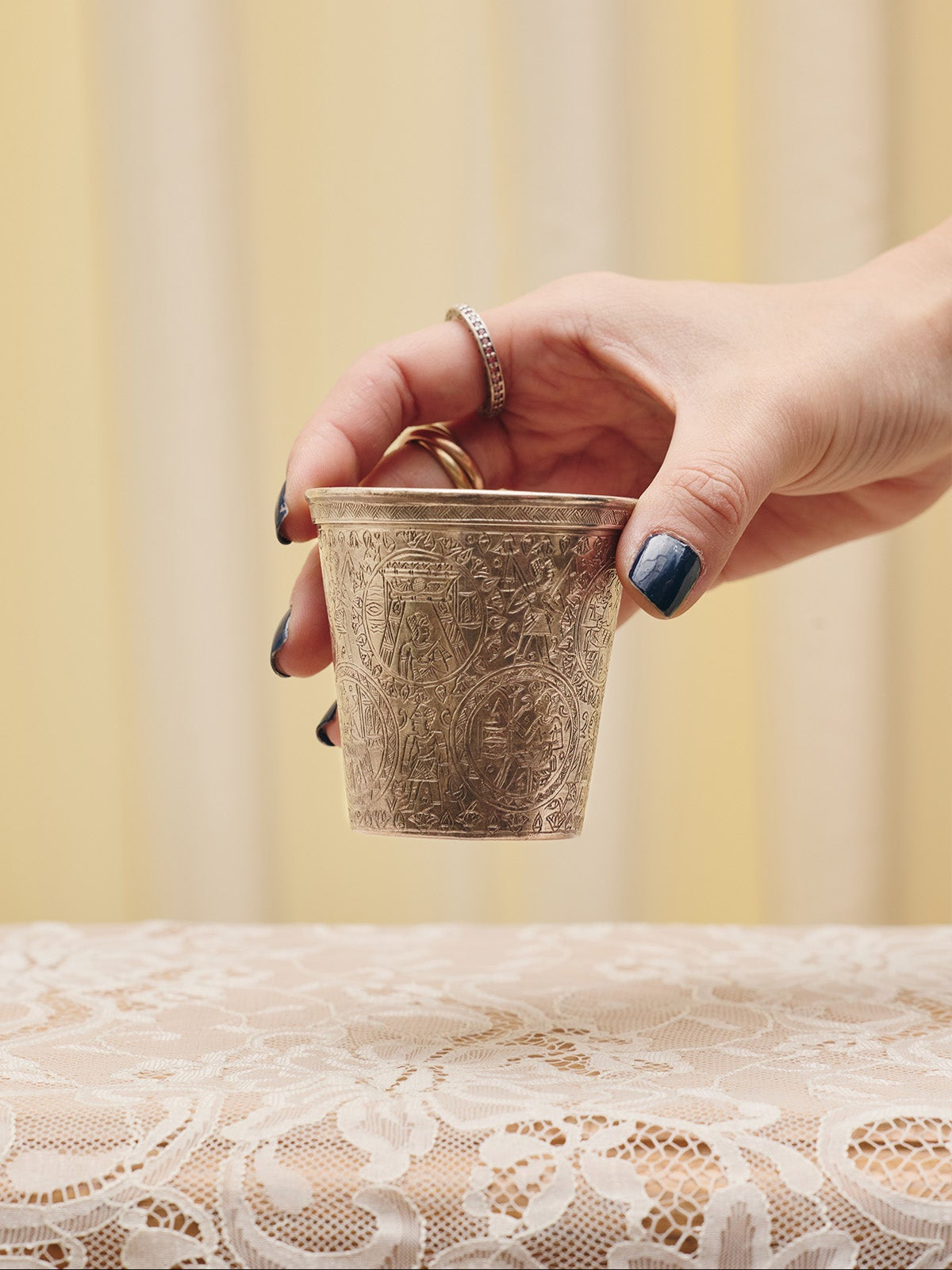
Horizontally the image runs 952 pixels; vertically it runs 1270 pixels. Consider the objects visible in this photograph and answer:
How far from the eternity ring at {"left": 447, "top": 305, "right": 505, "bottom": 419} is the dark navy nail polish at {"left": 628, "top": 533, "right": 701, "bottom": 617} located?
1.13ft

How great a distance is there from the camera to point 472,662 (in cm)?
71

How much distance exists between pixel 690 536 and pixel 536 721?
0.50 feet

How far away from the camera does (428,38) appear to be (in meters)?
1.72

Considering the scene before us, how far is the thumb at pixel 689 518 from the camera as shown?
0.73 meters

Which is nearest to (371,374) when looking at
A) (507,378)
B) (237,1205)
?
(507,378)

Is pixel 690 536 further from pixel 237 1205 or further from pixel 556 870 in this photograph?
pixel 556 870

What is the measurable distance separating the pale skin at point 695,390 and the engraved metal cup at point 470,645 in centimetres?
10

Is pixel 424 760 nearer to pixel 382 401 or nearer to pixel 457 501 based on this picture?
pixel 457 501

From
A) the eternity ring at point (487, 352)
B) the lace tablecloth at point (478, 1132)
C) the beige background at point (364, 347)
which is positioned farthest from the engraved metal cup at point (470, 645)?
the beige background at point (364, 347)

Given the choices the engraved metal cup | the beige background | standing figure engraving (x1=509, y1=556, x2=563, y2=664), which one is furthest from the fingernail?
the beige background

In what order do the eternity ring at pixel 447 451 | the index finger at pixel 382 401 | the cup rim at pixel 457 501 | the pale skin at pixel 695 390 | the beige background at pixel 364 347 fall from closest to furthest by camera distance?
the cup rim at pixel 457 501 < the pale skin at pixel 695 390 < the index finger at pixel 382 401 < the eternity ring at pixel 447 451 < the beige background at pixel 364 347

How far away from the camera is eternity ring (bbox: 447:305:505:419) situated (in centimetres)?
100

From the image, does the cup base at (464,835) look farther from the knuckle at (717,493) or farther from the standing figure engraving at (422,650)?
the knuckle at (717,493)

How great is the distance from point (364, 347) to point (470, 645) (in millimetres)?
1124
